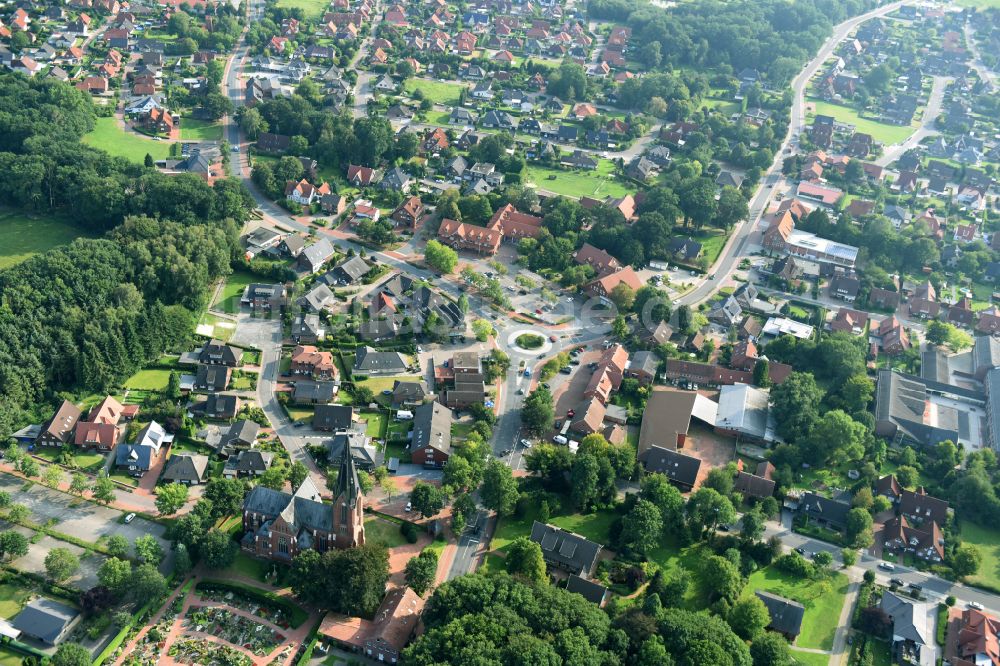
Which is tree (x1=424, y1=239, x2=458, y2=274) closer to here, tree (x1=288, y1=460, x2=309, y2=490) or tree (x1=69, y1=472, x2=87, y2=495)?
tree (x1=288, y1=460, x2=309, y2=490)

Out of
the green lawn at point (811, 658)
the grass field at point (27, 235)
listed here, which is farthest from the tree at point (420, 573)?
the grass field at point (27, 235)

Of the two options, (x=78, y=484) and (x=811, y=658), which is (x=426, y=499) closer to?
(x=78, y=484)

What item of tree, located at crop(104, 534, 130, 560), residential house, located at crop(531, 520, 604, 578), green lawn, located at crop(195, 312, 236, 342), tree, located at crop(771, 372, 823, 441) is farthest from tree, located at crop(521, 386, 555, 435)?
tree, located at crop(104, 534, 130, 560)

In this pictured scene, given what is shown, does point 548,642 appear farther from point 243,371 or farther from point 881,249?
point 881,249

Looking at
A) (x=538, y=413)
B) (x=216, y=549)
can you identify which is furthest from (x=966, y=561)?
(x=216, y=549)

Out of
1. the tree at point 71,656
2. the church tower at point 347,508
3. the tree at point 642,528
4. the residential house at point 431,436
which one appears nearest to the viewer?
the tree at point 71,656

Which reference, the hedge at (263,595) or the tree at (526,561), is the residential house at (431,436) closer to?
the tree at (526,561)
